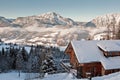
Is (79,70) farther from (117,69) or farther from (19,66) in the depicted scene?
(19,66)

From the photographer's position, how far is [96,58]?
1939 inches

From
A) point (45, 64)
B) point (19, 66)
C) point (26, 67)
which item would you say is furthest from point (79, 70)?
point (26, 67)

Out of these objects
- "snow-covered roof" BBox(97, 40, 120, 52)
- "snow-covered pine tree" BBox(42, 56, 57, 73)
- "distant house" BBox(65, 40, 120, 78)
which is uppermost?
"snow-covered roof" BBox(97, 40, 120, 52)

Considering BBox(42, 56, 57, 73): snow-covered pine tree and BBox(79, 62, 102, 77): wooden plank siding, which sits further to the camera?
BBox(42, 56, 57, 73): snow-covered pine tree

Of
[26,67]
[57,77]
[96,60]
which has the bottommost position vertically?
[26,67]

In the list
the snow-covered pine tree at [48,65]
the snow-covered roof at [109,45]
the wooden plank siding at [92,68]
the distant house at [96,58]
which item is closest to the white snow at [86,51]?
the distant house at [96,58]

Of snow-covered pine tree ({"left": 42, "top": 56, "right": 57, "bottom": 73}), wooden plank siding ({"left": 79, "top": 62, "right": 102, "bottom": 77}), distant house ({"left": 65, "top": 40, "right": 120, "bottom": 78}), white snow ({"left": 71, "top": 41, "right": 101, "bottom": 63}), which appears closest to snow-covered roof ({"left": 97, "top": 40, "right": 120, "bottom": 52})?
distant house ({"left": 65, "top": 40, "right": 120, "bottom": 78})

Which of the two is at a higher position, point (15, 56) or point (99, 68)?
point (99, 68)

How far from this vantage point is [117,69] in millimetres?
47906

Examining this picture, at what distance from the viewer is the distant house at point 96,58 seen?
47.9 meters

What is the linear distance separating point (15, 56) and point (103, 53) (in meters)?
87.0

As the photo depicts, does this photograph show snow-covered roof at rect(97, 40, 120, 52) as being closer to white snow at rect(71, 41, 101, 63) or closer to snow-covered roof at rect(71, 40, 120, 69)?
snow-covered roof at rect(71, 40, 120, 69)

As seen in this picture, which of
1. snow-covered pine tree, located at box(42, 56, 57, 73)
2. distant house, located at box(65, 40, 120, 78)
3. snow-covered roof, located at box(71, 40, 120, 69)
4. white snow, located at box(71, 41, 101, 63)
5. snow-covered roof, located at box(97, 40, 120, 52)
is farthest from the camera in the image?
snow-covered pine tree, located at box(42, 56, 57, 73)

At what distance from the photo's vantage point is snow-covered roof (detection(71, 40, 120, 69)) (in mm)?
48062
